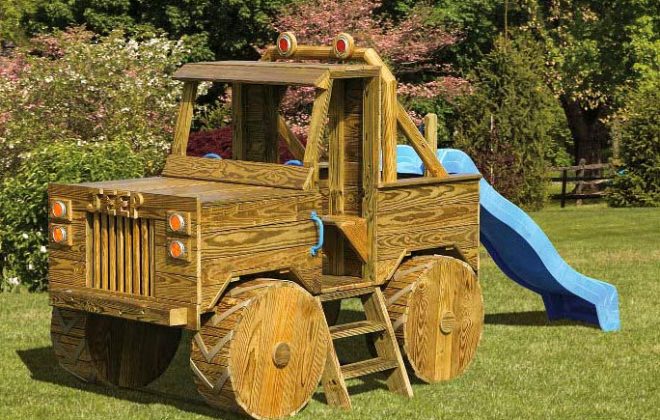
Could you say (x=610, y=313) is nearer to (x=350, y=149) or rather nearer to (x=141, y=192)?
(x=350, y=149)

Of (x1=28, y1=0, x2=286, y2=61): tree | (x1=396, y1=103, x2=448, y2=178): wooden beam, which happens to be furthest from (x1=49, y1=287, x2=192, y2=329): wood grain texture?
(x1=28, y1=0, x2=286, y2=61): tree

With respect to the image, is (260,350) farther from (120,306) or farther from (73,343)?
(73,343)

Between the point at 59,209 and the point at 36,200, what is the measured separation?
603 cm

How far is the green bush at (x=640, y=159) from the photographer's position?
29.9 m

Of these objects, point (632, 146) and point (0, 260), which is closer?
point (0, 260)

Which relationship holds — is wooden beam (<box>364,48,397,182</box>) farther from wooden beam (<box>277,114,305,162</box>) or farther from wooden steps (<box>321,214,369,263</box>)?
wooden beam (<box>277,114,305,162</box>)

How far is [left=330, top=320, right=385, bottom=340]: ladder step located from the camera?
1097 centimetres

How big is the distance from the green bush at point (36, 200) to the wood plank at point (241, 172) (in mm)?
5210

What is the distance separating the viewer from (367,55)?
1134cm

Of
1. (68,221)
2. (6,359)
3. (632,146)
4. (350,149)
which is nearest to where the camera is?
(68,221)

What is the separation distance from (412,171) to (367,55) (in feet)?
7.21

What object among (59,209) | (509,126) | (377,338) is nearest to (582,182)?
(509,126)

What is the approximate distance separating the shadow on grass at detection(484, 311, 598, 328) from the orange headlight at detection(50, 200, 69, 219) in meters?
5.59

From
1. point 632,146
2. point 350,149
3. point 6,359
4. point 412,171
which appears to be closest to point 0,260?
point 6,359
